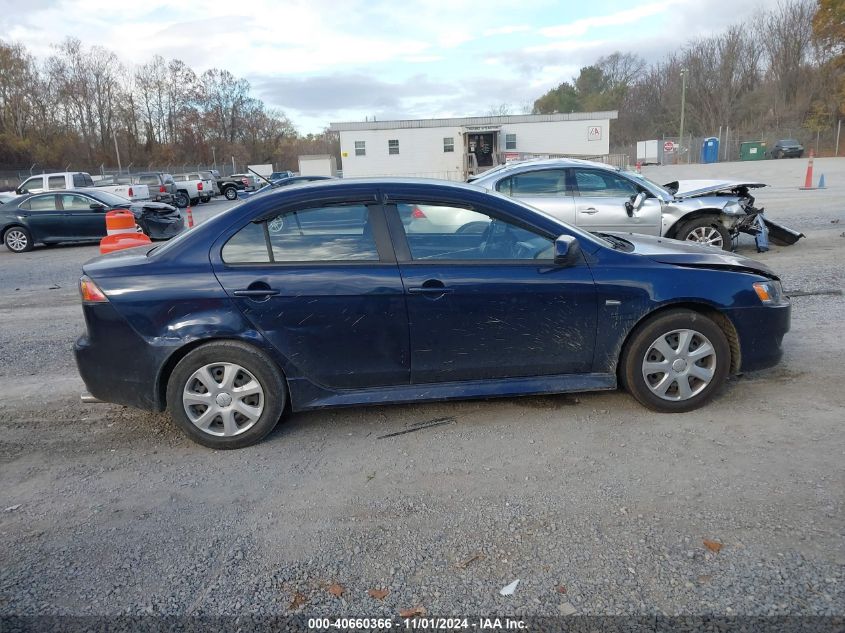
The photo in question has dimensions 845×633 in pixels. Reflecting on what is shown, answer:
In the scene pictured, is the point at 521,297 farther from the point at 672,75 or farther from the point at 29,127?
the point at 672,75

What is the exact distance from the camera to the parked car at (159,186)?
2481 centimetres

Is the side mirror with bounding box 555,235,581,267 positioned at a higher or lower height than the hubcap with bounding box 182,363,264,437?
higher

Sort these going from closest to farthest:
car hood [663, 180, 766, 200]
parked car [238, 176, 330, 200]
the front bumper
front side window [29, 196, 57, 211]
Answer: the front bumper, parked car [238, 176, 330, 200], car hood [663, 180, 766, 200], front side window [29, 196, 57, 211]

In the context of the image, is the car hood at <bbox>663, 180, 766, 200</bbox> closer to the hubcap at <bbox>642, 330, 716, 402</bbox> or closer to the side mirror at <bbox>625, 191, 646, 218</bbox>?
the side mirror at <bbox>625, 191, 646, 218</bbox>

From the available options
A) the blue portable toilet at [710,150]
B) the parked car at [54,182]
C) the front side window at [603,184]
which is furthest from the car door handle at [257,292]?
the blue portable toilet at [710,150]

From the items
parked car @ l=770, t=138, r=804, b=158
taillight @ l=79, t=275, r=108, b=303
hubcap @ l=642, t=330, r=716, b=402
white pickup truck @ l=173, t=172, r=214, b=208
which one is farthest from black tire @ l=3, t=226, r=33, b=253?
parked car @ l=770, t=138, r=804, b=158

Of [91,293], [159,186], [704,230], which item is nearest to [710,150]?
[159,186]

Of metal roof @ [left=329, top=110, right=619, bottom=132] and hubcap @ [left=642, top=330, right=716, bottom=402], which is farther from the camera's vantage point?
metal roof @ [left=329, top=110, right=619, bottom=132]

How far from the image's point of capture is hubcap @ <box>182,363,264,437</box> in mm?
3779

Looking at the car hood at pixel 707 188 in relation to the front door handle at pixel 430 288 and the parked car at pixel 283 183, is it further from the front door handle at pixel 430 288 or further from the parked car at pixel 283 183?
the front door handle at pixel 430 288

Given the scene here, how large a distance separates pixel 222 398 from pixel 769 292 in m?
3.63

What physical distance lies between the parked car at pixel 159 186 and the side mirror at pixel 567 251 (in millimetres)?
22995

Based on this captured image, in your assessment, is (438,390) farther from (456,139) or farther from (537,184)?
(456,139)

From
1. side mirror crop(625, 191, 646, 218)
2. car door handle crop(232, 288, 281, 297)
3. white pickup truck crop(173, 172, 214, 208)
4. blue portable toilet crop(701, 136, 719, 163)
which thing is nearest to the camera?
car door handle crop(232, 288, 281, 297)
